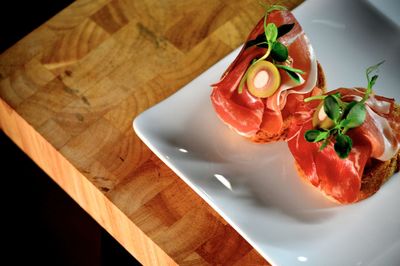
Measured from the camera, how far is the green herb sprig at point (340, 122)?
4.69ft

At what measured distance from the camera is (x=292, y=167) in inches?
62.4

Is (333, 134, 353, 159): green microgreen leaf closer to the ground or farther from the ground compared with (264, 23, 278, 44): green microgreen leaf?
closer to the ground

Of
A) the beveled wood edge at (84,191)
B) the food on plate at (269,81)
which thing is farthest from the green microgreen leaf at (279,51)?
the beveled wood edge at (84,191)

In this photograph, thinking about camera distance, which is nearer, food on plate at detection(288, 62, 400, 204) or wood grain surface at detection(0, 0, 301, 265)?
food on plate at detection(288, 62, 400, 204)

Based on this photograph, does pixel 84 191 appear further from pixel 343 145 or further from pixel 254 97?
pixel 343 145

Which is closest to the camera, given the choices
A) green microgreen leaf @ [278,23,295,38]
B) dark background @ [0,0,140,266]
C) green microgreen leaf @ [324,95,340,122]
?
green microgreen leaf @ [324,95,340,122]

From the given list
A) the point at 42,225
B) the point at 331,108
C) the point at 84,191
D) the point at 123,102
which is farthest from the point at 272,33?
the point at 42,225

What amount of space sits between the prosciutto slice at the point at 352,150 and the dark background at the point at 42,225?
0.69 metres

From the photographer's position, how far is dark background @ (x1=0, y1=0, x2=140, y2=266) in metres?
2.07

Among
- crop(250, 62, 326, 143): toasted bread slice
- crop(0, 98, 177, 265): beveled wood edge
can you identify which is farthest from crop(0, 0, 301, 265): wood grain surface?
crop(250, 62, 326, 143): toasted bread slice

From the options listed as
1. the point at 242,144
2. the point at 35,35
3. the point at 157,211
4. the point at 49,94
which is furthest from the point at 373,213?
the point at 35,35

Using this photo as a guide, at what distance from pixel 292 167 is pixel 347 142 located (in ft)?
0.57

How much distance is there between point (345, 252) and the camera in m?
1.46

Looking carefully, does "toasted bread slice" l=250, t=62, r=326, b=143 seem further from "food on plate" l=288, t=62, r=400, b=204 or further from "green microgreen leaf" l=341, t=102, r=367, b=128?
"green microgreen leaf" l=341, t=102, r=367, b=128
